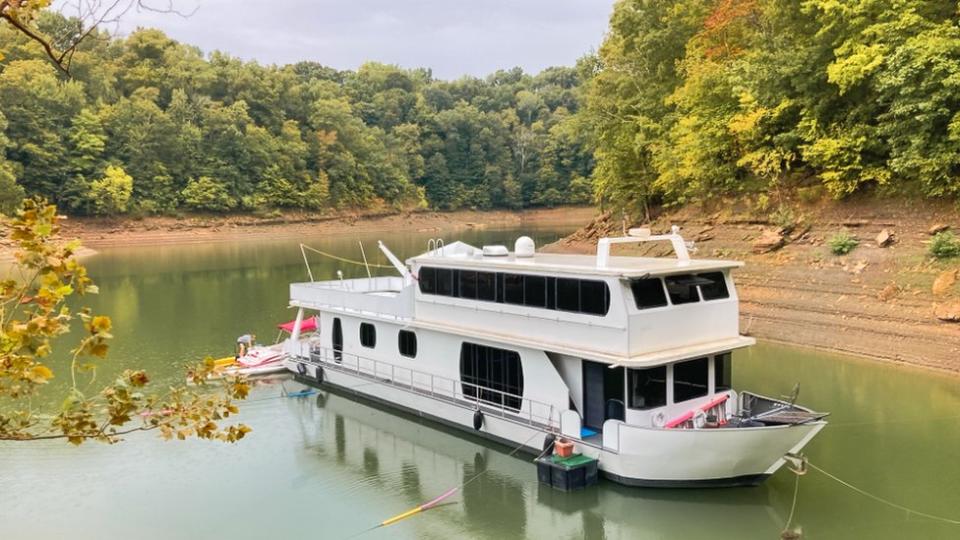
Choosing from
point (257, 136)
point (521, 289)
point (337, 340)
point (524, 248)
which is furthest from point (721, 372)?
point (257, 136)

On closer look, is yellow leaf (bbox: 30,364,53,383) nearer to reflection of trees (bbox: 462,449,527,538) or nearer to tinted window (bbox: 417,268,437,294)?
reflection of trees (bbox: 462,449,527,538)

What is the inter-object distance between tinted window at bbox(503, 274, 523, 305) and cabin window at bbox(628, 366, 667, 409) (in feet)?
9.56

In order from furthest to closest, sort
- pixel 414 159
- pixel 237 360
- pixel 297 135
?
pixel 414 159 < pixel 297 135 < pixel 237 360

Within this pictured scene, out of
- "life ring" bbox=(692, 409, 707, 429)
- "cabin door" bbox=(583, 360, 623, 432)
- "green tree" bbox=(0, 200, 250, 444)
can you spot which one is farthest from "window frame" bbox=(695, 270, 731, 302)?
"green tree" bbox=(0, 200, 250, 444)

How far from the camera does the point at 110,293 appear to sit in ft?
121

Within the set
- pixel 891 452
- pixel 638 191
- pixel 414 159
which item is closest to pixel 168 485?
pixel 891 452

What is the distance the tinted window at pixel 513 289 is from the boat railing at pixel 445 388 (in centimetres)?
186

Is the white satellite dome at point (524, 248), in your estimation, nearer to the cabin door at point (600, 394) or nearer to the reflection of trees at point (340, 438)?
the cabin door at point (600, 394)

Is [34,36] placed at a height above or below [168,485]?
above

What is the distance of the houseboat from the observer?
11961mm

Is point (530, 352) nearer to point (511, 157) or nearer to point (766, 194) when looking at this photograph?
point (766, 194)

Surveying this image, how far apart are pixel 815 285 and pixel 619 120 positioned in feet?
59.5

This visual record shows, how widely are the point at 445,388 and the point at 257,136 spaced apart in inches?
2904

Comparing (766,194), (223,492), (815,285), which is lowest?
(223,492)
